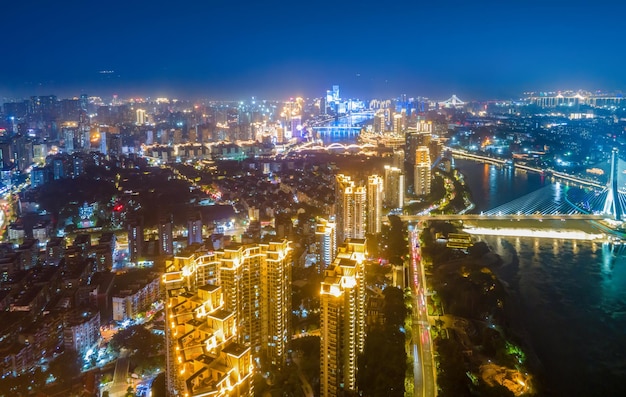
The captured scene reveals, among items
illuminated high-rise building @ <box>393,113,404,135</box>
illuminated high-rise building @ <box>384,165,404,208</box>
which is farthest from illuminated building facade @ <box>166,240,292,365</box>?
illuminated high-rise building @ <box>393,113,404,135</box>

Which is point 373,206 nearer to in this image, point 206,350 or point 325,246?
point 325,246

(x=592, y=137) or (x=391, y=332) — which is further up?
(x=592, y=137)

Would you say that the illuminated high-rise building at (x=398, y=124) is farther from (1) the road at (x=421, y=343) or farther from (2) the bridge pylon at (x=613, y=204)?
(1) the road at (x=421, y=343)

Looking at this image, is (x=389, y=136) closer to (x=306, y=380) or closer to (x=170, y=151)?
(x=170, y=151)

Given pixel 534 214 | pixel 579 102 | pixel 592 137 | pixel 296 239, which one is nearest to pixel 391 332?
pixel 296 239

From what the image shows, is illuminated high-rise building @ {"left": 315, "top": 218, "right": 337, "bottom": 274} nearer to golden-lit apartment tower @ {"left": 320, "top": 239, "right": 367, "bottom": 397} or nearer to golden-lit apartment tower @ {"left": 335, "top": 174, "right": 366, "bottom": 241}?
golden-lit apartment tower @ {"left": 335, "top": 174, "right": 366, "bottom": 241}

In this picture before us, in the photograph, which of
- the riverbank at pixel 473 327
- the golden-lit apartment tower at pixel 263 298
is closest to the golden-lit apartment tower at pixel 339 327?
the golden-lit apartment tower at pixel 263 298
